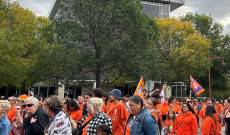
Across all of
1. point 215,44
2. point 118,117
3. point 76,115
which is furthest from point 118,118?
point 215,44

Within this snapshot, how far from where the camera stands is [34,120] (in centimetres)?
501

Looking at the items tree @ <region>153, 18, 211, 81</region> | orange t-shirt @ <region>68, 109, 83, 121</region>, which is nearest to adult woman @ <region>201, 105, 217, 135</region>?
orange t-shirt @ <region>68, 109, 83, 121</region>

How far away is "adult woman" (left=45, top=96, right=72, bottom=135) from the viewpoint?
14.6 ft

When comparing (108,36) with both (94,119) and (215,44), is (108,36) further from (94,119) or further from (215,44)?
(215,44)

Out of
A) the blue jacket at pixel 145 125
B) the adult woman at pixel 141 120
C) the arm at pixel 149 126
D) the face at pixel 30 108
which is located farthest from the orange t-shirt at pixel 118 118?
the arm at pixel 149 126

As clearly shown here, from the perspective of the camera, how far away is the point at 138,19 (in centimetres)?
2453

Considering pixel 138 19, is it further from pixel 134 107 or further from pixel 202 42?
pixel 134 107

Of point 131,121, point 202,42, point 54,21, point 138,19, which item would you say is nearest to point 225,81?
point 202,42

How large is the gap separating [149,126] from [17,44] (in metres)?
22.2

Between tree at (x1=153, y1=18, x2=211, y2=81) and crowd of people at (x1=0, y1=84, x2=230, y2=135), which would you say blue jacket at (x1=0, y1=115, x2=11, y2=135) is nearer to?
crowd of people at (x1=0, y1=84, x2=230, y2=135)

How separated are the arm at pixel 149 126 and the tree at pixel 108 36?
61.5 ft

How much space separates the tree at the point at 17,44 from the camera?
78.2 feet

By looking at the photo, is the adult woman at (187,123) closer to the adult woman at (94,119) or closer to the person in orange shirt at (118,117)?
the person in orange shirt at (118,117)

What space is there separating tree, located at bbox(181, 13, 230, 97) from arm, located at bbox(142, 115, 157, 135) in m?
52.1
